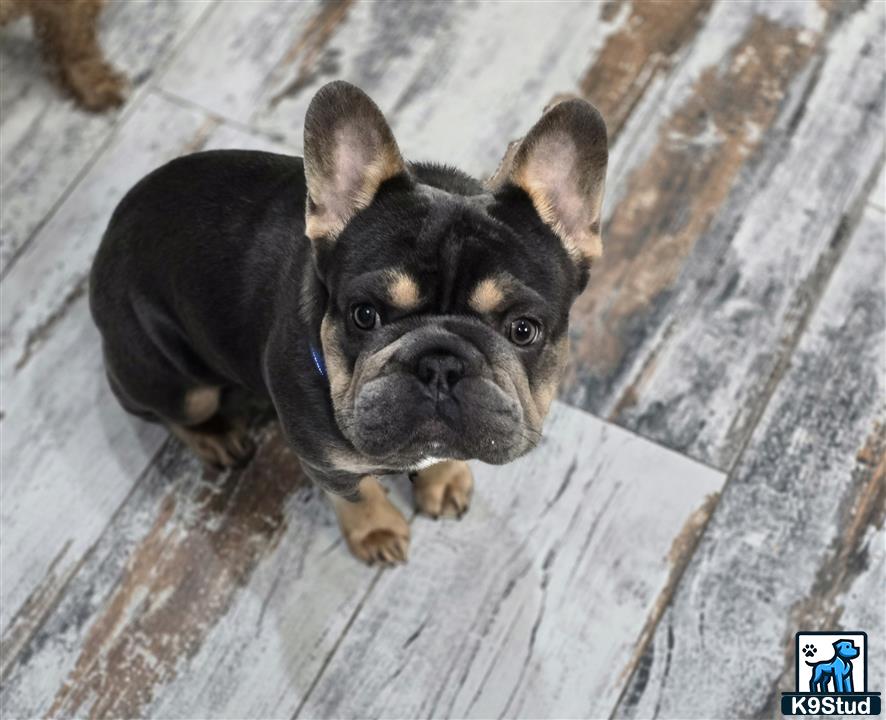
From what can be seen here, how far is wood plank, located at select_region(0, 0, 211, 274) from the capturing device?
3330mm

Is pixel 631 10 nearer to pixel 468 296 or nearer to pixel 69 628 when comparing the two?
pixel 468 296

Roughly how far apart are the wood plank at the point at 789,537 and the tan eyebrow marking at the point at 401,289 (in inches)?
48.3

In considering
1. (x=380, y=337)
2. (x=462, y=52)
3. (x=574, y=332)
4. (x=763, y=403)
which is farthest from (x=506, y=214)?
(x=462, y=52)

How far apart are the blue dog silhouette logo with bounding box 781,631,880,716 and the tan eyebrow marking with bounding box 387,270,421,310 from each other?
4.69ft

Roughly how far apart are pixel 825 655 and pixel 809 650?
0.04m

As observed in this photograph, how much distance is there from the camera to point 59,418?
309cm

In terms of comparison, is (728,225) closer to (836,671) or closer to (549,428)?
(549,428)

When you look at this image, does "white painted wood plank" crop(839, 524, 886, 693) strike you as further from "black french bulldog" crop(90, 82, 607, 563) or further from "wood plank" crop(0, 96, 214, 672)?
"wood plank" crop(0, 96, 214, 672)

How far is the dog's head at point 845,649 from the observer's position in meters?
2.84

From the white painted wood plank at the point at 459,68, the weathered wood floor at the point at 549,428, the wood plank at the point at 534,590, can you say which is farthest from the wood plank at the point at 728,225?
the white painted wood plank at the point at 459,68

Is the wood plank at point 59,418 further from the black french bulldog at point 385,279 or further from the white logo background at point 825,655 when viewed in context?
the white logo background at point 825,655

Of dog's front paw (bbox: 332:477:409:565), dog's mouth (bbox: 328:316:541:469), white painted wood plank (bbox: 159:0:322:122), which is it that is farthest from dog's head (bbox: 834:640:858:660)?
white painted wood plank (bbox: 159:0:322:122)

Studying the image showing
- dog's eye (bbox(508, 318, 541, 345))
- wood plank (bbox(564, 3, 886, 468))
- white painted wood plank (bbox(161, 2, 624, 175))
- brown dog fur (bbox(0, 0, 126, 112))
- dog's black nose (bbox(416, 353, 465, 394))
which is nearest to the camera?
dog's black nose (bbox(416, 353, 465, 394))

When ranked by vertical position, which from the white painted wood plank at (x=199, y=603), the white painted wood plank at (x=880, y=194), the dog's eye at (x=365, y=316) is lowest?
the white painted wood plank at (x=199, y=603)
